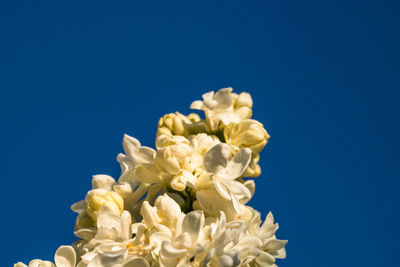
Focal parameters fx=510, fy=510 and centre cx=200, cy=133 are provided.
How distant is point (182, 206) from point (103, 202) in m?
0.23

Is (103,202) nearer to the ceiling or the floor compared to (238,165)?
nearer to the floor

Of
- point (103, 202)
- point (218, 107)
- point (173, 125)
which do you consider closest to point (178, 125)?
point (173, 125)

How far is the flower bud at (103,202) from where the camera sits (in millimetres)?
1454

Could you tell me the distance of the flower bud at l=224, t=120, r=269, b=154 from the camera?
5.67 ft

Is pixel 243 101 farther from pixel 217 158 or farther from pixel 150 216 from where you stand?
pixel 150 216

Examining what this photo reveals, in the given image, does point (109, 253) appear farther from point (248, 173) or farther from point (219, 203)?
point (248, 173)

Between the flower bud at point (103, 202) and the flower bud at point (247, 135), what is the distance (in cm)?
45

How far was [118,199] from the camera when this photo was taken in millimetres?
1488

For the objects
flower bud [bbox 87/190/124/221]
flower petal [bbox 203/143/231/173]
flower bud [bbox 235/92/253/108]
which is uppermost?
flower bud [bbox 235/92/253/108]

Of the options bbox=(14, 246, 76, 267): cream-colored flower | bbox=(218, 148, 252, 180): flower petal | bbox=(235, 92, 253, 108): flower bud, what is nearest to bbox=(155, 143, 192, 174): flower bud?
bbox=(218, 148, 252, 180): flower petal

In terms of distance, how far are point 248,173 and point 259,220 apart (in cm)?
21

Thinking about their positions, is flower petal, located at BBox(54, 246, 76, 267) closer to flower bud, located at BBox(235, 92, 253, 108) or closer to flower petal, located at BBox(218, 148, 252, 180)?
flower petal, located at BBox(218, 148, 252, 180)

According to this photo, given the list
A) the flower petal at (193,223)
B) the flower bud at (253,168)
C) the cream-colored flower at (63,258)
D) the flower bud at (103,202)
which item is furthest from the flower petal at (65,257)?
the flower bud at (253,168)

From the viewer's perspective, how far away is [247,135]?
1.73 meters
